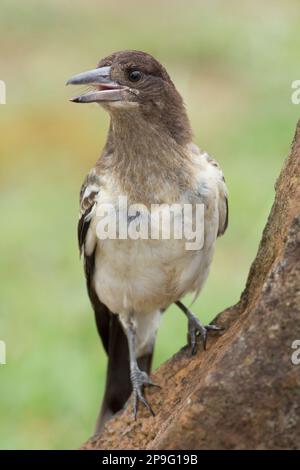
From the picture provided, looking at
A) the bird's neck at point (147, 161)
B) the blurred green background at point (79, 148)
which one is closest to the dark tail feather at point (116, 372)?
the bird's neck at point (147, 161)

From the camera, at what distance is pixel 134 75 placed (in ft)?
21.1

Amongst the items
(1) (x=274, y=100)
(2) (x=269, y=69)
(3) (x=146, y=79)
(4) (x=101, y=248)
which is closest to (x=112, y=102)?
(3) (x=146, y=79)

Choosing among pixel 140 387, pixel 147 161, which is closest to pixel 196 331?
pixel 140 387

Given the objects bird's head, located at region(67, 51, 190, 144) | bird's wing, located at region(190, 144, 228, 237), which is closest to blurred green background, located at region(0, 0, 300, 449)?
bird's wing, located at region(190, 144, 228, 237)

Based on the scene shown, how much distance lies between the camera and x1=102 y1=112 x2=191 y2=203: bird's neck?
653 cm

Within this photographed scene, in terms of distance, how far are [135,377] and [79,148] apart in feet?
→ 26.0

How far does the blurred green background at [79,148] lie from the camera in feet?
31.2

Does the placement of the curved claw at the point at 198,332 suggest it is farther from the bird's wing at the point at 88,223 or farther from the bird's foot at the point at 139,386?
the bird's wing at the point at 88,223

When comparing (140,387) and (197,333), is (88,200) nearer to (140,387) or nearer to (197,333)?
(197,333)

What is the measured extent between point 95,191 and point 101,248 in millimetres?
315

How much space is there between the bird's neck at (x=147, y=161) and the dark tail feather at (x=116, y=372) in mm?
1191

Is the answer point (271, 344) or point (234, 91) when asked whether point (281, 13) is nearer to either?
point (234, 91)

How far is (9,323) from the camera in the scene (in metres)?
10.4

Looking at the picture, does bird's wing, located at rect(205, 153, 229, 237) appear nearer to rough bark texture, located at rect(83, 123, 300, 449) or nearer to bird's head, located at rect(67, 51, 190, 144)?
bird's head, located at rect(67, 51, 190, 144)
